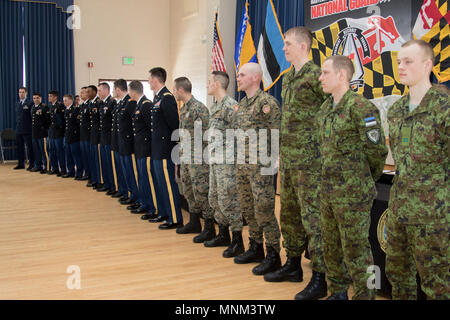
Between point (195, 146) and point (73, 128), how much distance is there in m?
4.01

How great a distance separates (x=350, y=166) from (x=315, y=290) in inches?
36.3

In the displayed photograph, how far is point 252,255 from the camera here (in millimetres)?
3611

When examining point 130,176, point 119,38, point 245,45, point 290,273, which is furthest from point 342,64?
point 119,38

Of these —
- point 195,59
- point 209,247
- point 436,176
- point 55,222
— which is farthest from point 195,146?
point 195,59

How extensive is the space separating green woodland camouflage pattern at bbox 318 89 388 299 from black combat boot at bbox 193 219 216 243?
6.41ft

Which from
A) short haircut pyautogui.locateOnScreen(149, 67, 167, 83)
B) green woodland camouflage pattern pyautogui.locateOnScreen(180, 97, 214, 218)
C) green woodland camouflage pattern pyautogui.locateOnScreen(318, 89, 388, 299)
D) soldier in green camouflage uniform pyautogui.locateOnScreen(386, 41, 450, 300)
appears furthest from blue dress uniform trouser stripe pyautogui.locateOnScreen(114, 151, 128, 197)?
soldier in green camouflage uniform pyautogui.locateOnScreen(386, 41, 450, 300)

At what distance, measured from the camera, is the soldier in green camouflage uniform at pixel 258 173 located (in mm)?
3217

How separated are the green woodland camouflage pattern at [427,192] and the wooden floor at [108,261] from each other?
1071 millimetres

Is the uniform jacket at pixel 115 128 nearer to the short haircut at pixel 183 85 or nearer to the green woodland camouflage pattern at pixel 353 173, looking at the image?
the short haircut at pixel 183 85

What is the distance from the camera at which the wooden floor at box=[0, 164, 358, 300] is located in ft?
9.91

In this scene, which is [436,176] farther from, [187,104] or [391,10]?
[391,10]

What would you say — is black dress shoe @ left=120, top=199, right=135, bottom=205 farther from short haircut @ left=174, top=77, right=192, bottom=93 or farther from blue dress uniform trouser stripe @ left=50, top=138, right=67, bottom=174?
blue dress uniform trouser stripe @ left=50, top=138, right=67, bottom=174

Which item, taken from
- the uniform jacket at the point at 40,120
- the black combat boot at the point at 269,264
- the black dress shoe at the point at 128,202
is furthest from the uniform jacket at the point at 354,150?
the uniform jacket at the point at 40,120

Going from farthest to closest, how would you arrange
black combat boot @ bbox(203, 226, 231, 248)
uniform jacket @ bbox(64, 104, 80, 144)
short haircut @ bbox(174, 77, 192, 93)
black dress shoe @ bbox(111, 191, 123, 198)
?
uniform jacket @ bbox(64, 104, 80, 144)
black dress shoe @ bbox(111, 191, 123, 198)
short haircut @ bbox(174, 77, 192, 93)
black combat boot @ bbox(203, 226, 231, 248)
